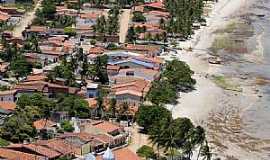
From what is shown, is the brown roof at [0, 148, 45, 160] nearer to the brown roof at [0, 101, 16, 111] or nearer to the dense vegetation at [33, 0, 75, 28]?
the brown roof at [0, 101, 16, 111]

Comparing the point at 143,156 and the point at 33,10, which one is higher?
the point at 33,10

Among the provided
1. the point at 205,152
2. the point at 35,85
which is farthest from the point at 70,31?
the point at 205,152

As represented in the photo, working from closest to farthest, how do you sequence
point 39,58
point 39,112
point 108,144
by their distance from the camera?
point 108,144 → point 39,112 → point 39,58

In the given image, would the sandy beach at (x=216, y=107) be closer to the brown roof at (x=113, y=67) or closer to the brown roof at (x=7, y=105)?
the brown roof at (x=113, y=67)

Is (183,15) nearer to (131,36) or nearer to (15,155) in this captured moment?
(131,36)

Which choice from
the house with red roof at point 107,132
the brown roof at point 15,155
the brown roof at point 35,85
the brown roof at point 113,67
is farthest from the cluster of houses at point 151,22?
the brown roof at point 15,155

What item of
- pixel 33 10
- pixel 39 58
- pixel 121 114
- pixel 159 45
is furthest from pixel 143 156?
pixel 33 10

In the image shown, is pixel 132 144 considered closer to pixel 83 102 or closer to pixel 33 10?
pixel 83 102
